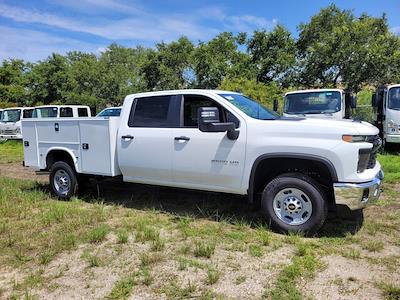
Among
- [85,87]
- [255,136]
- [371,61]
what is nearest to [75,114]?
[255,136]

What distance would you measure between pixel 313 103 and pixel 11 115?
14.8 metres

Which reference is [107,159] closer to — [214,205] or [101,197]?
[101,197]

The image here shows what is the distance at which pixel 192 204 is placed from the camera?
23.1ft

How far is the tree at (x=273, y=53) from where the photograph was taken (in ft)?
98.4

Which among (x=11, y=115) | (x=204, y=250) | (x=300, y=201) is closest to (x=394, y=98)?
(x=300, y=201)

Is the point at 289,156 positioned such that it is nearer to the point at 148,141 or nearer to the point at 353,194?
the point at 353,194

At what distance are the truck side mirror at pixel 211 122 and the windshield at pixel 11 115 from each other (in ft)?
55.5

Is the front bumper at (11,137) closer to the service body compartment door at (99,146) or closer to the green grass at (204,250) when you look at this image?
the service body compartment door at (99,146)

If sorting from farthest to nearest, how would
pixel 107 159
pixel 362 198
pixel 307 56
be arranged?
pixel 307 56 → pixel 107 159 → pixel 362 198

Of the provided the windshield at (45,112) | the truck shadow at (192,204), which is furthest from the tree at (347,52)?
the truck shadow at (192,204)

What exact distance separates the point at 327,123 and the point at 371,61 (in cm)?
2343

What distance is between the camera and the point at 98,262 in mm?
4555

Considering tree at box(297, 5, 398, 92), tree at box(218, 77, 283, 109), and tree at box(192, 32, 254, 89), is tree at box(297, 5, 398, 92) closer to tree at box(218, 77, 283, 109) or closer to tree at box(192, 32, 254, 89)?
tree at box(192, 32, 254, 89)

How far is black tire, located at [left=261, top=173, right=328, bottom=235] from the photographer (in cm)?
506
